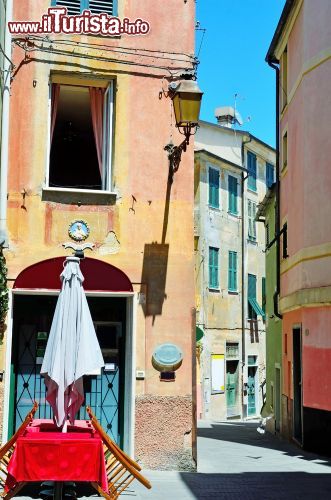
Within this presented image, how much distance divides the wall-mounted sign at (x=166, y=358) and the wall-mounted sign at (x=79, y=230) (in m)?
2.19

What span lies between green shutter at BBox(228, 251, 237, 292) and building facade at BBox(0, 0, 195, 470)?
23319 millimetres

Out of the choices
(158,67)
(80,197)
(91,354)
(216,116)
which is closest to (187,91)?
(158,67)

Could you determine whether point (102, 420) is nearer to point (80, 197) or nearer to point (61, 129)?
point (80, 197)

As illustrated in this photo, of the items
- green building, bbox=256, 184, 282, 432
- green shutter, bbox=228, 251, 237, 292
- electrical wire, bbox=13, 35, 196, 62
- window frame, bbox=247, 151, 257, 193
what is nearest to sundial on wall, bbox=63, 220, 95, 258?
electrical wire, bbox=13, 35, 196, 62

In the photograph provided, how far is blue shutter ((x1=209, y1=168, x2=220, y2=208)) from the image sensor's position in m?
34.7

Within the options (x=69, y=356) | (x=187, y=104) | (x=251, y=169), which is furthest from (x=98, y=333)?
(x=251, y=169)

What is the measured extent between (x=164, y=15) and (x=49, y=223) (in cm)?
411

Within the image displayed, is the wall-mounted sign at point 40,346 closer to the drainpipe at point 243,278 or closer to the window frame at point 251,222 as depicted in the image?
the drainpipe at point 243,278

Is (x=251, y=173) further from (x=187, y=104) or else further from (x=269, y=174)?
(x=187, y=104)

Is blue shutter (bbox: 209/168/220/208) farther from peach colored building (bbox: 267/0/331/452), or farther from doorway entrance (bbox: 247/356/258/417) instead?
peach colored building (bbox: 267/0/331/452)

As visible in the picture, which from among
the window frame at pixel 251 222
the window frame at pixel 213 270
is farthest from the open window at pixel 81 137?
the window frame at pixel 251 222

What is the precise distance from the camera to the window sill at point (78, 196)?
1250 centimetres

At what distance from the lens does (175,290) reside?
12.7 meters

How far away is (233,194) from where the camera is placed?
37.0 m
